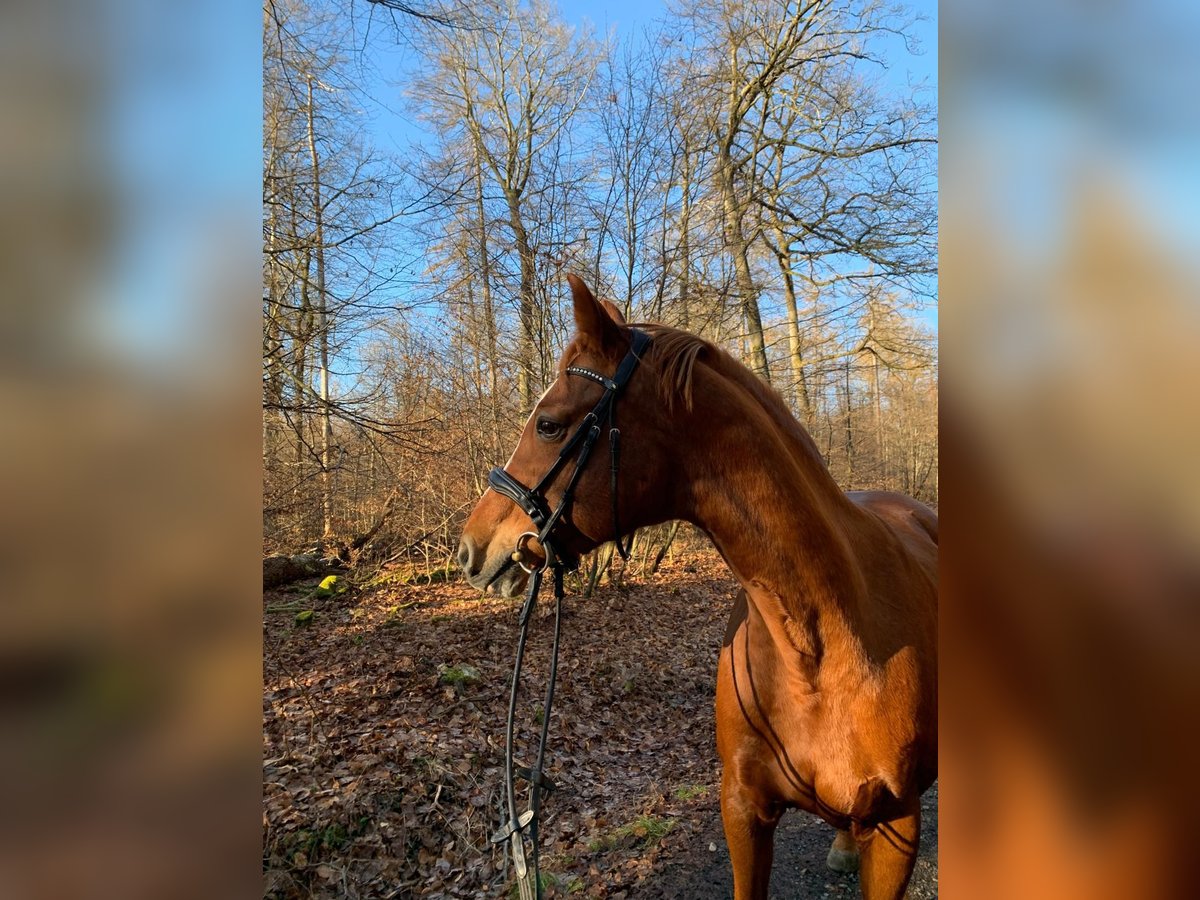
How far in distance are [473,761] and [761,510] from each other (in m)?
3.81

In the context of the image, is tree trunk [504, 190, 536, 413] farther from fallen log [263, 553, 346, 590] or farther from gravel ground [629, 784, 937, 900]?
gravel ground [629, 784, 937, 900]

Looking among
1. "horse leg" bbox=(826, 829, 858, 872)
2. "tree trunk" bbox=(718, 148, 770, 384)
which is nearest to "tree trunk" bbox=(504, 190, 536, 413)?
"tree trunk" bbox=(718, 148, 770, 384)

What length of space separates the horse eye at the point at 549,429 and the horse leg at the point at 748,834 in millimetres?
1264

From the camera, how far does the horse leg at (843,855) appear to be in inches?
136

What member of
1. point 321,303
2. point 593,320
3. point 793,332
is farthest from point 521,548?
point 793,332

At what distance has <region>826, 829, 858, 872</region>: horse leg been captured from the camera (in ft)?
11.3

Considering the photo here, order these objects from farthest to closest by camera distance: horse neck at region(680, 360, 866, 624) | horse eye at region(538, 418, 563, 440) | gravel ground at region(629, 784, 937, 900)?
gravel ground at region(629, 784, 937, 900) < horse eye at region(538, 418, 563, 440) < horse neck at region(680, 360, 866, 624)

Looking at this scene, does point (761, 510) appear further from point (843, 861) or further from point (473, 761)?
point (473, 761)

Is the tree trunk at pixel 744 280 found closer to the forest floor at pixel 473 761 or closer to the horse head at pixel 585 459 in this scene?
the forest floor at pixel 473 761

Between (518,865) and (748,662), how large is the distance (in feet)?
2.99

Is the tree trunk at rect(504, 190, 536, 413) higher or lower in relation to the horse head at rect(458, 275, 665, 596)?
higher

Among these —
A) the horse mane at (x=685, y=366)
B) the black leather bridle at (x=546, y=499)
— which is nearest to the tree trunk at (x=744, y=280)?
the horse mane at (x=685, y=366)
